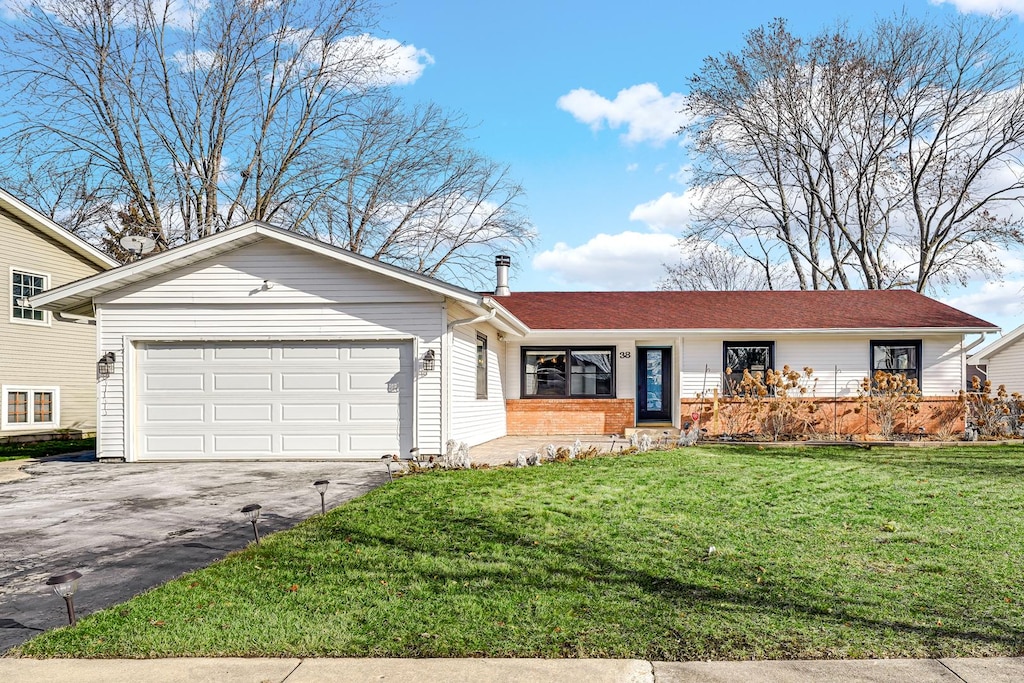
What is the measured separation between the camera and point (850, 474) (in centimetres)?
1086

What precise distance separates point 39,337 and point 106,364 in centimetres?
790

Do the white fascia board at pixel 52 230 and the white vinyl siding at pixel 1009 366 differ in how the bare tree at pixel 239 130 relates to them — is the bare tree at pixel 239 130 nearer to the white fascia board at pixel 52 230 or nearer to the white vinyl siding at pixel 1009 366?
the white fascia board at pixel 52 230

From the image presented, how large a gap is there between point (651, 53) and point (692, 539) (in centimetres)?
1212

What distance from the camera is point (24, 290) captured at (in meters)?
19.0

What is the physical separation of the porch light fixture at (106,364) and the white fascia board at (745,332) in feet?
28.5

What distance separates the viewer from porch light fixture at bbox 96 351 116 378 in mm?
13234

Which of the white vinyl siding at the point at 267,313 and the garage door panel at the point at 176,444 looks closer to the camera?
the white vinyl siding at the point at 267,313

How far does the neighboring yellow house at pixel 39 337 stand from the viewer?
18.5 meters

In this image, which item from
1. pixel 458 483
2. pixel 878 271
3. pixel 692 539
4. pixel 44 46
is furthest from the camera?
pixel 878 271

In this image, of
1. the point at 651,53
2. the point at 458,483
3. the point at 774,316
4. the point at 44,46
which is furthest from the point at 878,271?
the point at 44,46

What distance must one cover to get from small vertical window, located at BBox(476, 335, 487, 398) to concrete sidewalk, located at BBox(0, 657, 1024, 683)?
37.3 ft

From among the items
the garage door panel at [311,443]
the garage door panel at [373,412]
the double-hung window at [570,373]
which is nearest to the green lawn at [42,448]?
the garage door panel at [311,443]

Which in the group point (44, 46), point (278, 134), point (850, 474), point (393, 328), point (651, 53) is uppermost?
point (44, 46)

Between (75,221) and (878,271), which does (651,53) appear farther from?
(75,221)
